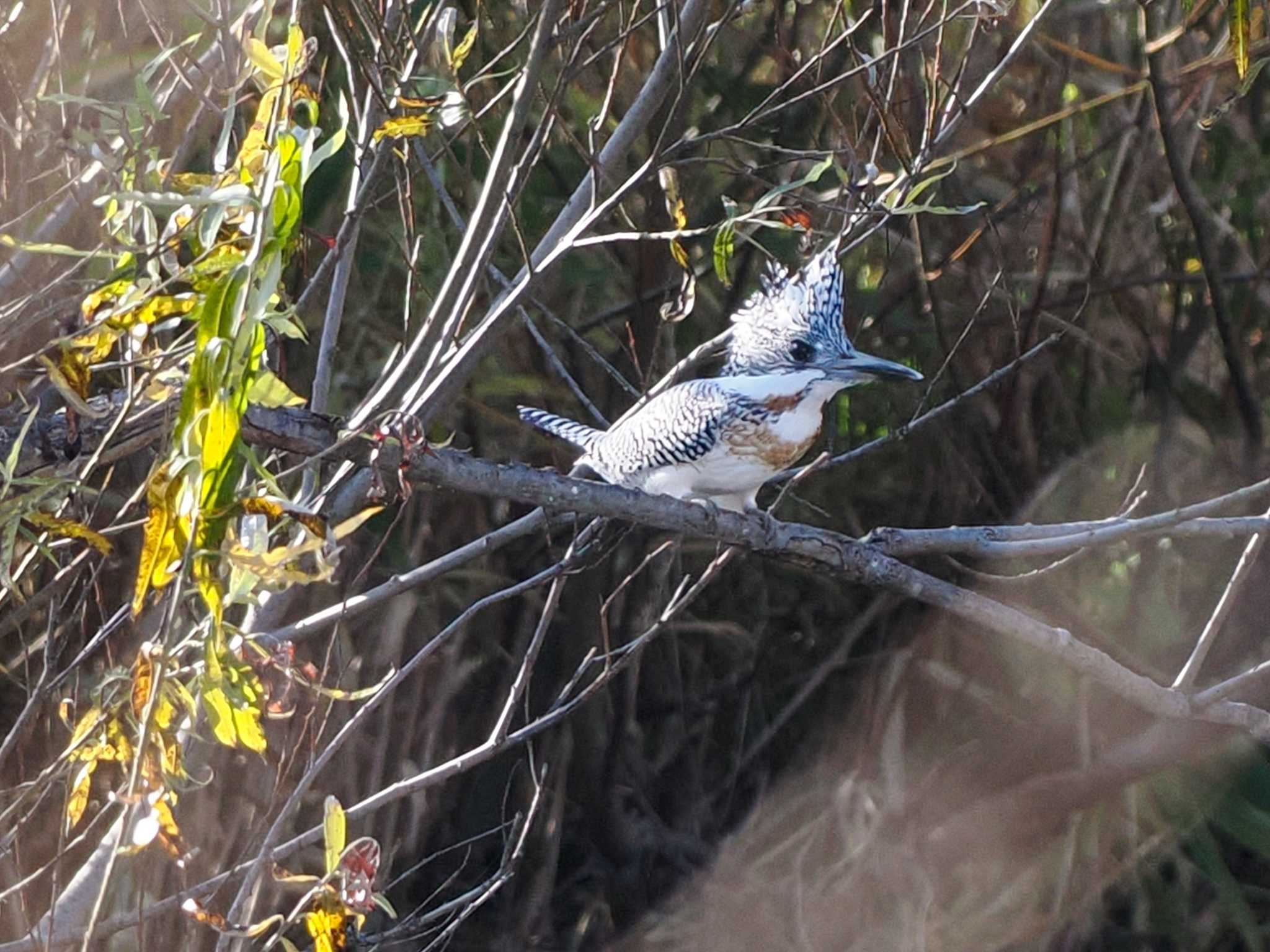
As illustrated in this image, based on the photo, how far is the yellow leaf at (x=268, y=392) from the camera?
909 mm

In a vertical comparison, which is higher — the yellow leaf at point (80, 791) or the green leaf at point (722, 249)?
the green leaf at point (722, 249)

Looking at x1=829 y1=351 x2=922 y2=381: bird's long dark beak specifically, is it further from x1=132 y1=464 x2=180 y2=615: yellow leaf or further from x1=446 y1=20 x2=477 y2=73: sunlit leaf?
x1=132 y1=464 x2=180 y2=615: yellow leaf

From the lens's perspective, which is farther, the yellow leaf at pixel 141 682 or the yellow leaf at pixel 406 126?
the yellow leaf at pixel 406 126

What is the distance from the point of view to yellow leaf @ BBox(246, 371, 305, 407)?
91cm

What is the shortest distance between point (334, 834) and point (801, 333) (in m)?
1.54

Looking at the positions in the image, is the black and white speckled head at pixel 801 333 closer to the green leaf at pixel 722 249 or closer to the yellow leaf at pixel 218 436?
the green leaf at pixel 722 249

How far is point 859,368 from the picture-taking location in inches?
95.0

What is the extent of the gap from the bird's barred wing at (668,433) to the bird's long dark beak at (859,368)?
0.61 ft

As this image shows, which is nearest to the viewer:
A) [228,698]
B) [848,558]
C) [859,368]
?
[228,698]

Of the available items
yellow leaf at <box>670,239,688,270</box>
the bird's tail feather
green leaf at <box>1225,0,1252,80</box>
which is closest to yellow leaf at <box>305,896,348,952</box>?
yellow leaf at <box>670,239,688,270</box>

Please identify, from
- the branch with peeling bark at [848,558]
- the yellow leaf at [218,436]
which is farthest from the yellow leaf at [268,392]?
the branch with peeling bark at [848,558]

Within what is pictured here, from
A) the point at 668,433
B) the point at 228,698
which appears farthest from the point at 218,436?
the point at 668,433

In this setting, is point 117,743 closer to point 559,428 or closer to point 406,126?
point 406,126

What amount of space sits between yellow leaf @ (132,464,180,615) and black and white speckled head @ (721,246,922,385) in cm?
150
